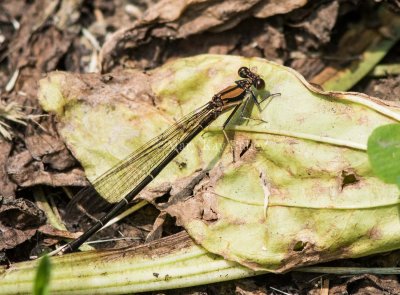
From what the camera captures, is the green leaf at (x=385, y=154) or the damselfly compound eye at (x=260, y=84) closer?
the green leaf at (x=385, y=154)

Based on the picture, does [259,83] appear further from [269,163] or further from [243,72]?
[269,163]

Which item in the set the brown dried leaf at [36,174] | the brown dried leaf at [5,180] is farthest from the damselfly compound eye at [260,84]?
the brown dried leaf at [5,180]

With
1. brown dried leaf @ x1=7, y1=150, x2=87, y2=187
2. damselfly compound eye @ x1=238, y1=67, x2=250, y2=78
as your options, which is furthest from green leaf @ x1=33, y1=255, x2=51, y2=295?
damselfly compound eye @ x1=238, y1=67, x2=250, y2=78

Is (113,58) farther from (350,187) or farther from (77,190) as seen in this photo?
(350,187)

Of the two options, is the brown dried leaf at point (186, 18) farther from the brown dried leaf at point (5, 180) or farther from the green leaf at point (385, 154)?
the green leaf at point (385, 154)

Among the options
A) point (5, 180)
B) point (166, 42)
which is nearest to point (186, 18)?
point (166, 42)

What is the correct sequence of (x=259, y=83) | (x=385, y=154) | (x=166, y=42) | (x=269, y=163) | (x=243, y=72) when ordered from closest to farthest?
(x=385, y=154) < (x=269, y=163) < (x=259, y=83) < (x=243, y=72) < (x=166, y=42)

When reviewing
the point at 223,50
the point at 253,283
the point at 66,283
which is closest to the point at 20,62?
the point at 223,50
